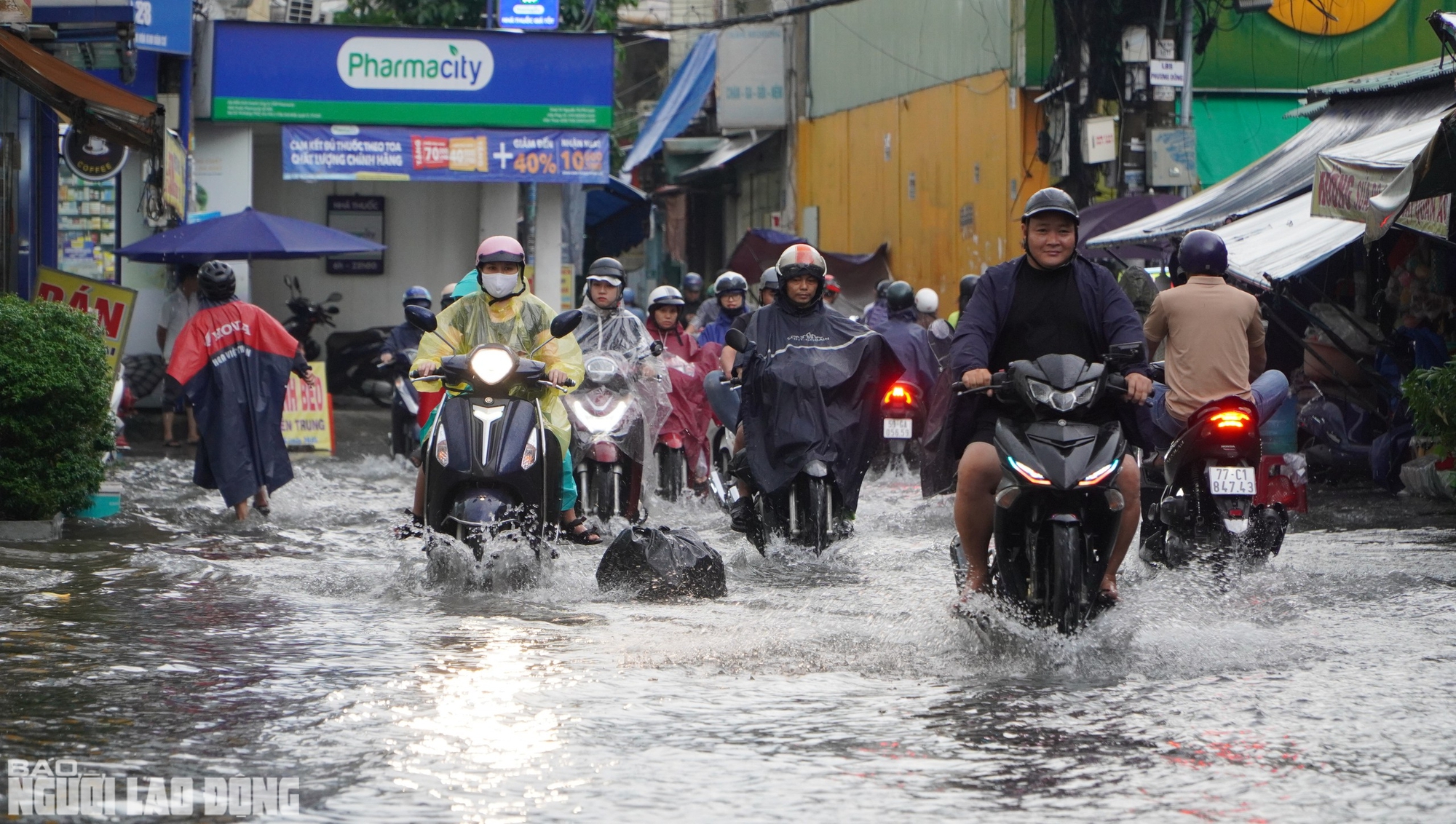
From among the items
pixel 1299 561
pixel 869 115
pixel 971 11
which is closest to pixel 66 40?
pixel 1299 561

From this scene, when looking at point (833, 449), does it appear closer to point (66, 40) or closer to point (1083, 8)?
point (66, 40)

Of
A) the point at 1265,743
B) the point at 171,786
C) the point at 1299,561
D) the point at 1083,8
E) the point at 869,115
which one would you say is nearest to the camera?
the point at 171,786

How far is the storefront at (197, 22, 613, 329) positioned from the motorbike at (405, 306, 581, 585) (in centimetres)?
1420

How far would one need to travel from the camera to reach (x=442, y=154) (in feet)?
73.6

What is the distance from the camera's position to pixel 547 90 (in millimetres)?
22719

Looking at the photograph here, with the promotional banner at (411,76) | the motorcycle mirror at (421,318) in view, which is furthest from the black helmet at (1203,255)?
the promotional banner at (411,76)

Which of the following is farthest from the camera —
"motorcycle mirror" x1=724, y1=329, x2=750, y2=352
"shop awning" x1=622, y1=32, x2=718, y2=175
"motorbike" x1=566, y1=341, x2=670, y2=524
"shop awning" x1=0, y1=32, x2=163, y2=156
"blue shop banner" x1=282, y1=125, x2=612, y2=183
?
"shop awning" x1=622, y1=32, x2=718, y2=175

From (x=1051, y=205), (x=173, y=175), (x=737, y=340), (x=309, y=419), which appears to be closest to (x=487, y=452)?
(x=737, y=340)

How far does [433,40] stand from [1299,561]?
51.6 ft

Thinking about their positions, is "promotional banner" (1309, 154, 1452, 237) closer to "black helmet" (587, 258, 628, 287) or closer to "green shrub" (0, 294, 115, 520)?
"black helmet" (587, 258, 628, 287)

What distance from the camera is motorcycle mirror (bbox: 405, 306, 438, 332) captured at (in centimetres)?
811

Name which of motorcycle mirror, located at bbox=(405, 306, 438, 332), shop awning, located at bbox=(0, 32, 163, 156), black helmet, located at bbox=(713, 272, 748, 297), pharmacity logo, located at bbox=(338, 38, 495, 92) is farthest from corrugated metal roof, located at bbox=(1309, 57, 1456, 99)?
pharmacity logo, located at bbox=(338, 38, 495, 92)

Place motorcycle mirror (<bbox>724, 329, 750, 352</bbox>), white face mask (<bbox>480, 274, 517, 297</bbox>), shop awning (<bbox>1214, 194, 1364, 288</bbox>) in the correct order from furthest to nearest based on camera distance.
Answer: shop awning (<bbox>1214, 194, 1364, 288</bbox>)
motorcycle mirror (<bbox>724, 329, 750, 352</bbox>)
white face mask (<bbox>480, 274, 517, 297</bbox>)

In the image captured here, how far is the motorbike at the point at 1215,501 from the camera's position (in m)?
8.48
